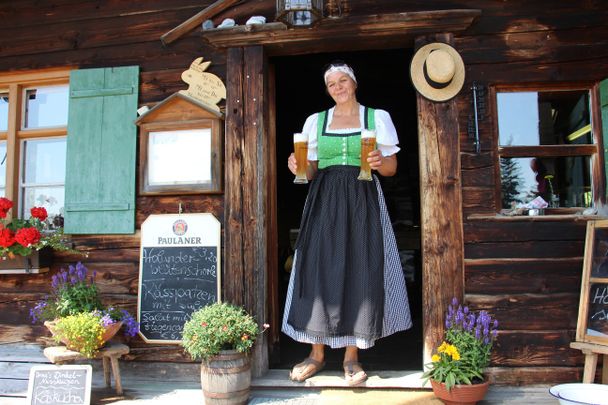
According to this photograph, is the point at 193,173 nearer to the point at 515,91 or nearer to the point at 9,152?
the point at 9,152

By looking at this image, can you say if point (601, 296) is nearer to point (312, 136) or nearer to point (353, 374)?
point (353, 374)

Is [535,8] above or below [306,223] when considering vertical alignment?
above

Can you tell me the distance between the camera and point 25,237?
3.62m

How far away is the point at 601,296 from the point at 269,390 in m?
2.17

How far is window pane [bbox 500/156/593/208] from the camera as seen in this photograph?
3.50 meters

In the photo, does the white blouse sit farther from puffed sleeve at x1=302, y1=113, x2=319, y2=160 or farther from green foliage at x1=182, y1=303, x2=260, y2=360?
green foliage at x1=182, y1=303, x2=260, y2=360

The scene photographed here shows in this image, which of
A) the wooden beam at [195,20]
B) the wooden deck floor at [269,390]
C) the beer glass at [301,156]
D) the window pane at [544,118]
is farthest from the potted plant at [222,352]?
the window pane at [544,118]

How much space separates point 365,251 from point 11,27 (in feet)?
11.5

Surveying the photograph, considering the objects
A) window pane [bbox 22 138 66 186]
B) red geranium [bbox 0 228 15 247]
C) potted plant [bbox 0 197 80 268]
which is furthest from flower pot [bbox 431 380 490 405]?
window pane [bbox 22 138 66 186]

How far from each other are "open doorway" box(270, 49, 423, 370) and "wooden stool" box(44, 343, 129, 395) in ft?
8.54

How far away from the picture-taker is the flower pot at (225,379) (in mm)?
3008

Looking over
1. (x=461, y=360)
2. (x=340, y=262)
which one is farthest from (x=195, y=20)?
(x=461, y=360)

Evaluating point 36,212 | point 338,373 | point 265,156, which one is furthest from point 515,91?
point 36,212

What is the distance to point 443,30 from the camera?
11.5ft
